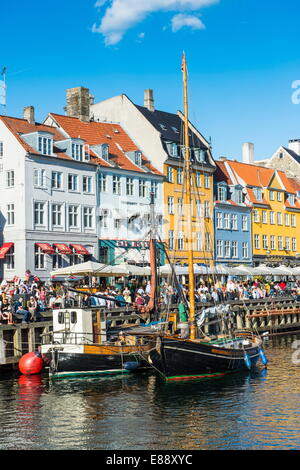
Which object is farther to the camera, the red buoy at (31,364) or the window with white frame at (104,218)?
the window with white frame at (104,218)

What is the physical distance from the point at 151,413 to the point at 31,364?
10196 mm

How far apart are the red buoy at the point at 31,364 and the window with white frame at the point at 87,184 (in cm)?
2537

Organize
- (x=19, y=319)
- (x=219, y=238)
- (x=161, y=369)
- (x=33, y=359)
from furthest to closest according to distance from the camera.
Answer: (x=219, y=238) < (x=19, y=319) < (x=33, y=359) < (x=161, y=369)

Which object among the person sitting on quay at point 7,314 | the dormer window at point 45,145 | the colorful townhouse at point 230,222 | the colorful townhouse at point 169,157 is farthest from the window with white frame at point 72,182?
the person sitting on quay at point 7,314

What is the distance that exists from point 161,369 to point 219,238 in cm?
4167

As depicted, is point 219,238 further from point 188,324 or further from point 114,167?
point 188,324

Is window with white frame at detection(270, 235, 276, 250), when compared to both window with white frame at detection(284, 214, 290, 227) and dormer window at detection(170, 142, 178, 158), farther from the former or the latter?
dormer window at detection(170, 142, 178, 158)

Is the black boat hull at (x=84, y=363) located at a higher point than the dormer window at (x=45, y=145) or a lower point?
lower

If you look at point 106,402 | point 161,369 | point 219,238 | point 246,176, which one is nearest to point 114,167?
point 219,238

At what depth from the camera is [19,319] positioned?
35094 millimetres

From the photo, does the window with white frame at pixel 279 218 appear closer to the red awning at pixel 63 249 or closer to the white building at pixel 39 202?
the white building at pixel 39 202

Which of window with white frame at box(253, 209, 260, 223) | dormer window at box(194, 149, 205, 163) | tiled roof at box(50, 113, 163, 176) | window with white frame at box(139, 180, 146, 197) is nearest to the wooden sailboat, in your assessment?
tiled roof at box(50, 113, 163, 176)

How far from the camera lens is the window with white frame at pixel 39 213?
171 ft

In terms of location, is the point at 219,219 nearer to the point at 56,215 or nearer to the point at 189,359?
the point at 56,215
